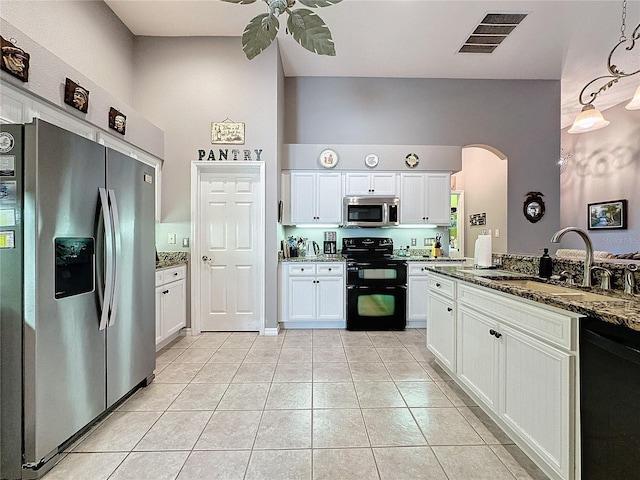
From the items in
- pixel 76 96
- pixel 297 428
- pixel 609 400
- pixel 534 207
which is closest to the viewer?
pixel 609 400

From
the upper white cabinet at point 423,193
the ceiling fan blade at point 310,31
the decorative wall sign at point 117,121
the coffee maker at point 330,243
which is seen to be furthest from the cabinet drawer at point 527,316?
the decorative wall sign at point 117,121

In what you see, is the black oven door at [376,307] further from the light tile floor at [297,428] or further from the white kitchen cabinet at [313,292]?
the light tile floor at [297,428]

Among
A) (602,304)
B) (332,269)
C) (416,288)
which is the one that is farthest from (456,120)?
(602,304)

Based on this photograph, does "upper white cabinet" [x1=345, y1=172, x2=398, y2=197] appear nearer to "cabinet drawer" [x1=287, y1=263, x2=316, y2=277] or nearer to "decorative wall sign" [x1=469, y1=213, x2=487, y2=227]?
"cabinet drawer" [x1=287, y1=263, x2=316, y2=277]

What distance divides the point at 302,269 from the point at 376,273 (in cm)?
95

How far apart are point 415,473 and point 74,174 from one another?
7.81ft

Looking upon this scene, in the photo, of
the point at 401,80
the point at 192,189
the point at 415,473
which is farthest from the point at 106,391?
the point at 401,80

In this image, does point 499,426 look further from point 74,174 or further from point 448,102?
point 448,102

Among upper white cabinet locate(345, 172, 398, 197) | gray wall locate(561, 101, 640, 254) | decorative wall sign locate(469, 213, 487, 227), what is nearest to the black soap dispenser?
upper white cabinet locate(345, 172, 398, 197)

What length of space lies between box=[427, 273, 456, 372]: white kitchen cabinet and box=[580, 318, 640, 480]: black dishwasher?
1.14 m

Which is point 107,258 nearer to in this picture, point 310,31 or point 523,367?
point 310,31

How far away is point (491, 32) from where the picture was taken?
3523 millimetres

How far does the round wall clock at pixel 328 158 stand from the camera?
14.0 feet

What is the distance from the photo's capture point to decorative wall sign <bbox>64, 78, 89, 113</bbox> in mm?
2393
